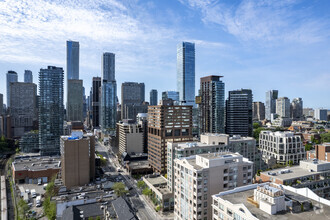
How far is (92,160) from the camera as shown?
4313 inches

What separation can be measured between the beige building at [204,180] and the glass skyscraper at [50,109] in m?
136

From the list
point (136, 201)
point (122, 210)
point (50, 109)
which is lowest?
point (136, 201)

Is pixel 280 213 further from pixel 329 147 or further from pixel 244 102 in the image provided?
pixel 244 102

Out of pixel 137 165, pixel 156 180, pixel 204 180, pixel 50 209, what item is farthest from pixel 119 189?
pixel 204 180

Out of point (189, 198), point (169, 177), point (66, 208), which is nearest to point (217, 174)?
point (189, 198)

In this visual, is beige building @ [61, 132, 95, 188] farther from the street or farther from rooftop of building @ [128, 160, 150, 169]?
rooftop of building @ [128, 160, 150, 169]

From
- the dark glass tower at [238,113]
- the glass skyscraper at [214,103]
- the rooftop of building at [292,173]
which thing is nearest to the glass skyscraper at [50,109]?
the glass skyscraper at [214,103]

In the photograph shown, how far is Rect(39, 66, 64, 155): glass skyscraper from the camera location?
16375 centimetres

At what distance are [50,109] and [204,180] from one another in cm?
14775

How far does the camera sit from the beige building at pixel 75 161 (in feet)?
317

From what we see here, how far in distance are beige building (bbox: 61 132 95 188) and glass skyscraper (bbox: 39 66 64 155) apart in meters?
77.1

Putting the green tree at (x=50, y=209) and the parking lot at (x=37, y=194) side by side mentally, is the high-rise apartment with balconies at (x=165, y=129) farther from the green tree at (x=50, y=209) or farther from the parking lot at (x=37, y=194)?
the parking lot at (x=37, y=194)

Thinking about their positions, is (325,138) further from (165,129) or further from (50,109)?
(50,109)

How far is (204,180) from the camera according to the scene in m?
53.2
